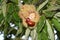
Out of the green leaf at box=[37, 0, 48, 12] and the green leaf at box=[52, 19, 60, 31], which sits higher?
the green leaf at box=[37, 0, 48, 12]

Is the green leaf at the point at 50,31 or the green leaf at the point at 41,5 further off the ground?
the green leaf at the point at 41,5

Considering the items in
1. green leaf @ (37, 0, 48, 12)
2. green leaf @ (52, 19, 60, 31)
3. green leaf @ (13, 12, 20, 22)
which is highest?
green leaf @ (37, 0, 48, 12)

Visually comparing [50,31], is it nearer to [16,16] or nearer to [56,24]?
[56,24]

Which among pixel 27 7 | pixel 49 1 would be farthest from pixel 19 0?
pixel 49 1

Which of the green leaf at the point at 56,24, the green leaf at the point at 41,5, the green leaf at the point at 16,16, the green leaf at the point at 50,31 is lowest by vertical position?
the green leaf at the point at 50,31

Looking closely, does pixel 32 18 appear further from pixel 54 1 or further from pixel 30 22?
pixel 54 1

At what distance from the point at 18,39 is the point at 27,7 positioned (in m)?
0.19

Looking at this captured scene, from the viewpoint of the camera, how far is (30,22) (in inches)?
29.6

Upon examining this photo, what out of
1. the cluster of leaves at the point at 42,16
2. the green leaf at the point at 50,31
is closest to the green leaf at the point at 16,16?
the cluster of leaves at the point at 42,16

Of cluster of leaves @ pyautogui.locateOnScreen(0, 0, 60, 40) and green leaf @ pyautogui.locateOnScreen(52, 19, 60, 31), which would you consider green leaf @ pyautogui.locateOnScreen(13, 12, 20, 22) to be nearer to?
cluster of leaves @ pyautogui.locateOnScreen(0, 0, 60, 40)

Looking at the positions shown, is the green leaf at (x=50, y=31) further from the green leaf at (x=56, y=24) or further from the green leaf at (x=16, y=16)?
the green leaf at (x=16, y=16)

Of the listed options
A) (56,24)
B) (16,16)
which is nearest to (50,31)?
(56,24)

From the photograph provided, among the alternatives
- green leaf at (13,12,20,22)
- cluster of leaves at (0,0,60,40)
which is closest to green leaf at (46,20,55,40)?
cluster of leaves at (0,0,60,40)

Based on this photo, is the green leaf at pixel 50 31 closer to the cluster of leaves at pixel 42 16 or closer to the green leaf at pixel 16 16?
the cluster of leaves at pixel 42 16
